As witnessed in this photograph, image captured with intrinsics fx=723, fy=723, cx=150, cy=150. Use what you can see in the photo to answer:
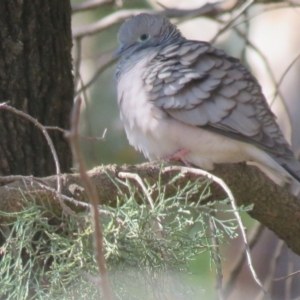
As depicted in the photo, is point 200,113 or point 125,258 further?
point 200,113

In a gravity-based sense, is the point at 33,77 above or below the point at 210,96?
above

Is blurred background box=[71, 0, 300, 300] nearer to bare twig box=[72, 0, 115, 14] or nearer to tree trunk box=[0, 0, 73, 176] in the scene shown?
bare twig box=[72, 0, 115, 14]

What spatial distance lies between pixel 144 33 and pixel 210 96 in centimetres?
80

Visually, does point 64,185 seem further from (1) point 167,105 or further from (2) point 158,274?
(1) point 167,105

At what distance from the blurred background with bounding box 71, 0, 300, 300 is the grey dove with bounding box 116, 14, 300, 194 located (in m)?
0.38

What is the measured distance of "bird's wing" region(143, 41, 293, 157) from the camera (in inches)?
126

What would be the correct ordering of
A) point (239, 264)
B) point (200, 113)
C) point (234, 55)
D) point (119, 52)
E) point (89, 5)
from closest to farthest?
point (200, 113), point (239, 264), point (119, 52), point (89, 5), point (234, 55)

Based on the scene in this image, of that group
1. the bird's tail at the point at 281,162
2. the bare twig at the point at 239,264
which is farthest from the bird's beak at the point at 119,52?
the bare twig at the point at 239,264

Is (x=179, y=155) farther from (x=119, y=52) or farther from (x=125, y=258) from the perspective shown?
(x=125, y=258)

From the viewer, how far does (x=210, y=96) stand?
325cm

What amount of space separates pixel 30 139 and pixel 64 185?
2.28 ft

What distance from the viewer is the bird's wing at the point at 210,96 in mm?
3191

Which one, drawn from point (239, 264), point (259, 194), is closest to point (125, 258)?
point (259, 194)

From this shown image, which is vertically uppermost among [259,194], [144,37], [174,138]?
[144,37]
